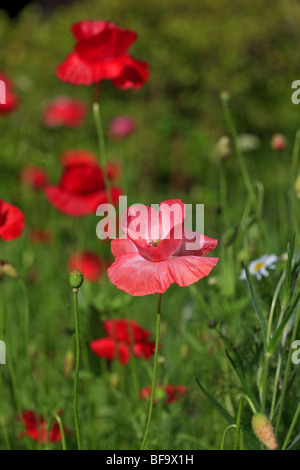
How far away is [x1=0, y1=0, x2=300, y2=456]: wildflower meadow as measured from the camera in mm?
788

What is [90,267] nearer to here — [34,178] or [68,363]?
[34,178]

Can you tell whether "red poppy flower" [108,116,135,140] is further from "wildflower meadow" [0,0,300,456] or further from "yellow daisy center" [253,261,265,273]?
"yellow daisy center" [253,261,265,273]

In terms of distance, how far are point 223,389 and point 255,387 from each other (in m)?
0.14

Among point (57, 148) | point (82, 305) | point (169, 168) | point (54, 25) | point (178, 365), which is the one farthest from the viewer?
point (54, 25)

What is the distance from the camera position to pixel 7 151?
258cm

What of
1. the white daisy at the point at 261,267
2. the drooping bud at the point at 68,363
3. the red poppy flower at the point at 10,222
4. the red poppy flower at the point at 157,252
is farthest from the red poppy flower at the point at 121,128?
the red poppy flower at the point at 157,252

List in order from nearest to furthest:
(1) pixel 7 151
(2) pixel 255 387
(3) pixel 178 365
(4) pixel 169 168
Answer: (2) pixel 255 387 → (3) pixel 178 365 → (1) pixel 7 151 → (4) pixel 169 168

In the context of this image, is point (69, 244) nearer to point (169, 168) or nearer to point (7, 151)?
point (7, 151)

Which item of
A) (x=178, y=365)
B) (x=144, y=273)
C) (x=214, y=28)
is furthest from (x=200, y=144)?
(x=144, y=273)

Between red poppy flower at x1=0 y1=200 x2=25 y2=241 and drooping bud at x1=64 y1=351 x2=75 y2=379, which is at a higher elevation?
red poppy flower at x1=0 y1=200 x2=25 y2=241

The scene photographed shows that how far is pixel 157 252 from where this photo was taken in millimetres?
709

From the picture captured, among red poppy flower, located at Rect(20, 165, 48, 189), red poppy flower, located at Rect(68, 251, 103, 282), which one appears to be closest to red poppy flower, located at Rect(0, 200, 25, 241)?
red poppy flower, located at Rect(68, 251, 103, 282)

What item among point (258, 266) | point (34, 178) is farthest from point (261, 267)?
point (34, 178)

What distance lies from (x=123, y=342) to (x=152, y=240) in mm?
500
